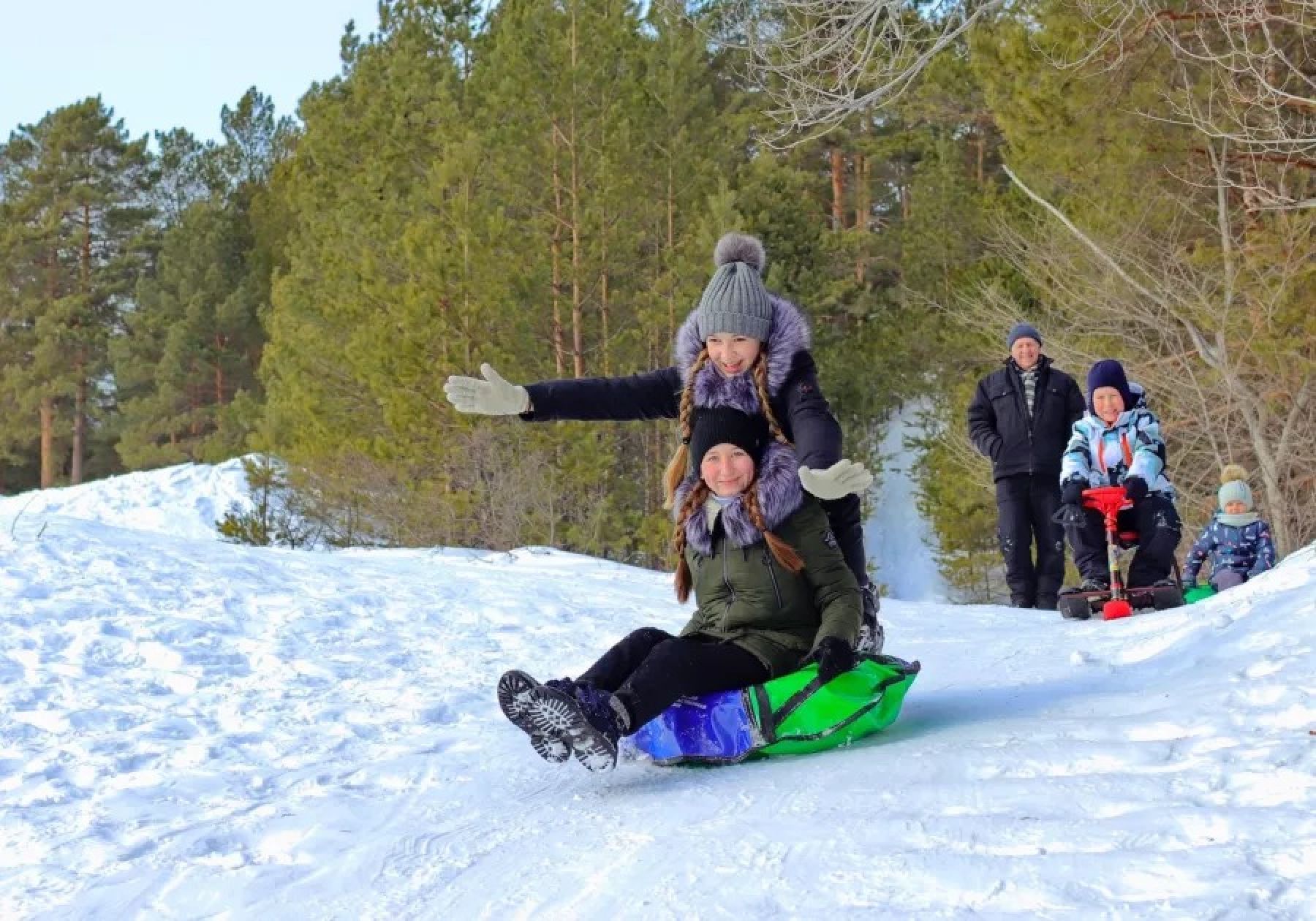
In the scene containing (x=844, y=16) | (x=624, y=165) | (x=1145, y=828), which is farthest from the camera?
(x=624, y=165)

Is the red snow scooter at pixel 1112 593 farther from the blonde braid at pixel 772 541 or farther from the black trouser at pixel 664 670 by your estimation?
the black trouser at pixel 664 670

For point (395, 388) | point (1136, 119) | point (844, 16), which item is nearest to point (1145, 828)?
point (844, 16)

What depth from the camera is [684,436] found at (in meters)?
3.97

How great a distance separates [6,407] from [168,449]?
5782 mm

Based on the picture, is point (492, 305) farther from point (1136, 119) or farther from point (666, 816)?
point (666, 816)

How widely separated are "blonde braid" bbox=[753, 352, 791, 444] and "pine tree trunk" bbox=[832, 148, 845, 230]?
2638cm

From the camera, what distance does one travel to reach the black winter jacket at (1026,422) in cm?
730

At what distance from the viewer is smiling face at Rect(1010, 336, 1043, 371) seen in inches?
289

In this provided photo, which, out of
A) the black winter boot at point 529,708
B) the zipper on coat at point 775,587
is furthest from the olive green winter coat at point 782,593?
the black winter boot at point 529,708

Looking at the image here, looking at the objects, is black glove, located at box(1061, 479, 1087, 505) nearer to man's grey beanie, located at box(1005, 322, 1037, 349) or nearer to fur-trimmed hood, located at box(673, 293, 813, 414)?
man's grey beanie, located at box(1005, 322, 1037, 349)

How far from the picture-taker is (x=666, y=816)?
118 inches

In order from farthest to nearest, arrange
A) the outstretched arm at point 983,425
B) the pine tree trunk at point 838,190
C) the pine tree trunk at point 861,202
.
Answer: the pine tree trunk at point 838,190
the pine tree trunk at point 861,202
the outstretched arm at point 983,425

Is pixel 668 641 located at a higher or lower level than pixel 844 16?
lower

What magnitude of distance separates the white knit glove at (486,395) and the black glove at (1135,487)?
143 inches
